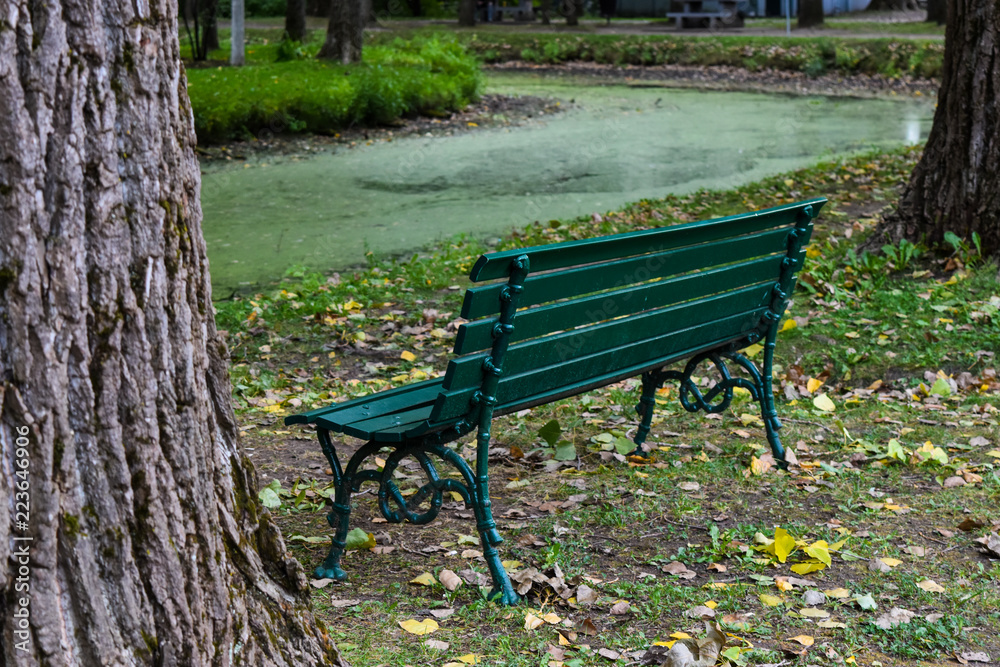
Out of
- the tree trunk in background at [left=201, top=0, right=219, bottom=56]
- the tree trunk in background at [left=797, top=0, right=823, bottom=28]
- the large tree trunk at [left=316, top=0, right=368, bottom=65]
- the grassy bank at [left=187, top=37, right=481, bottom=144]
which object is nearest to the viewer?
the grassy bank at [left=187, top=37, right=481, bottom=144]

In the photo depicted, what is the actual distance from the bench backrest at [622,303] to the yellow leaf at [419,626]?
1.73ft

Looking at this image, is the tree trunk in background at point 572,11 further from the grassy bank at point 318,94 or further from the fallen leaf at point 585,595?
the fallen leaf at point 585,595

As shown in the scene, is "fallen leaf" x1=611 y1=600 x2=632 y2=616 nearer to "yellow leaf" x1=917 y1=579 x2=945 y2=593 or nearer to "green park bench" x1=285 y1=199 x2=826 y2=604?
"green park bench" x1=285 y1=199 x2=826 y2=604

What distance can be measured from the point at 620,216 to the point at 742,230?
180 inches

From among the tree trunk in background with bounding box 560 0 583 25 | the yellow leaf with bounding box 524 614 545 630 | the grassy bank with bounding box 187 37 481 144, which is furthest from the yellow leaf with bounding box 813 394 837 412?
the tree trunk in background with bounding box 560 0 583 25

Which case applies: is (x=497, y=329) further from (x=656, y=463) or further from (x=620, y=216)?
(x=620, y=216)

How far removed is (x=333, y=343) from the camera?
5.38m

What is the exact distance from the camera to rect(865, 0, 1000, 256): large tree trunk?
18.0 feet

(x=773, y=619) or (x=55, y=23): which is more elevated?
(x=55, y=23)

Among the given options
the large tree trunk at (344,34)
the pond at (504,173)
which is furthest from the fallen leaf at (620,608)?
the large tree trunk at (344,34)

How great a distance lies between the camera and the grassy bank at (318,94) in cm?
1195

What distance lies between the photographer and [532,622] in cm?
257

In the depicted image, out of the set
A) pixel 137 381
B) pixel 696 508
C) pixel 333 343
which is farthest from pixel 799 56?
pixel 137 381

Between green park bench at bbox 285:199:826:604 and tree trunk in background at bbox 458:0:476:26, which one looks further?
tree trunk in background at bbox 458:0:476:26
